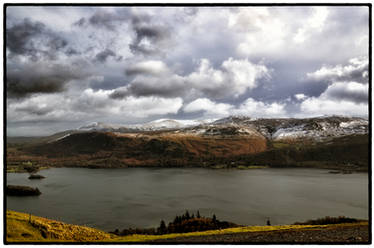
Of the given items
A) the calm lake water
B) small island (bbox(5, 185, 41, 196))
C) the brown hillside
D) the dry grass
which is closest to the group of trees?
the calm lake water

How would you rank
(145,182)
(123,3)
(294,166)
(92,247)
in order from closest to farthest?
1. (92,247)
2. (123,3)
3. (145,182)
4. (294,166)

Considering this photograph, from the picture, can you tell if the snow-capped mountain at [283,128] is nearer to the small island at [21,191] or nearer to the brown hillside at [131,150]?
the brown hillside at [131,150]

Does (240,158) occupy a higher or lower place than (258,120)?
lower

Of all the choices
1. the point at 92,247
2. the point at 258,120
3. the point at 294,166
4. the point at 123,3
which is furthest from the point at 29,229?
the point at 258,120

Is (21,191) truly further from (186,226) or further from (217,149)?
(217,149)

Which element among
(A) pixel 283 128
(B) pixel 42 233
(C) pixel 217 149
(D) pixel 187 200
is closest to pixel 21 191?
(D) pixel 187 200

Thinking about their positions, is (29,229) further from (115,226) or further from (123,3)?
(115,226)

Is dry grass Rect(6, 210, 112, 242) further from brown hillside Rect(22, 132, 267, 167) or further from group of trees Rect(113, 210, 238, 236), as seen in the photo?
brown hillside Rect(22, 132, 267, 167)

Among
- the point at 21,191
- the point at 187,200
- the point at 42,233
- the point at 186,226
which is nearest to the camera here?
the point at 42,233
